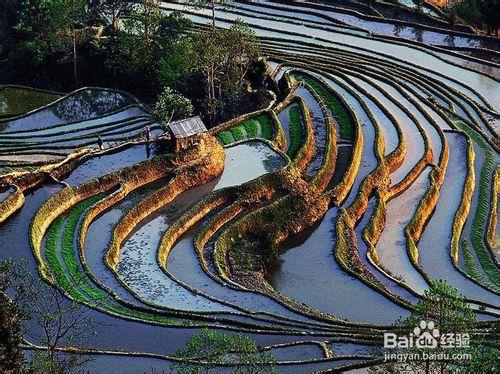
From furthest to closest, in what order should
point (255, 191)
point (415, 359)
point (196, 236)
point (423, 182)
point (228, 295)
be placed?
point (423, 182) < point (255, 191) < point (196, 236) < point (228, 295) < point (415, 359)

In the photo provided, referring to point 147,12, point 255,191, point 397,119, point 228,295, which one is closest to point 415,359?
point 228,295

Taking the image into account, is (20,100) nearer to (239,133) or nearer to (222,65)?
(222,65)

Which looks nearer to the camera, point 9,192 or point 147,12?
point 9,192

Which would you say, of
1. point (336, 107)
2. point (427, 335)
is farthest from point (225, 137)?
point (427, 335)

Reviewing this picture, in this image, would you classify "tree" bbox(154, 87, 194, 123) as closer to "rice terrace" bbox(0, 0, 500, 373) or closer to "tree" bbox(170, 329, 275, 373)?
"rice terrace" bbox(0, 0, 500, 373)

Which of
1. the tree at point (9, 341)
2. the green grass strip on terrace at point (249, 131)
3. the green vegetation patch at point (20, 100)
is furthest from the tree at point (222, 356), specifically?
the green vegetation patch at point (20, 100)

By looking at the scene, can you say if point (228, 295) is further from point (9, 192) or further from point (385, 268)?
point (9, 192)

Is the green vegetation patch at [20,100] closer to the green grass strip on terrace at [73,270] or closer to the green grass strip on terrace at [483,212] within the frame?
the green grass strip on terrace at [73,270]
